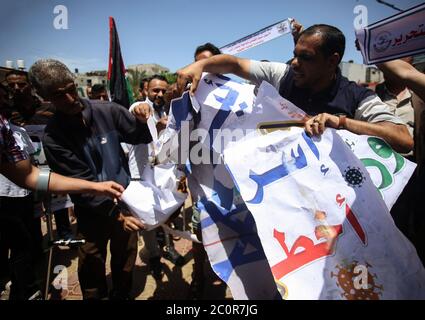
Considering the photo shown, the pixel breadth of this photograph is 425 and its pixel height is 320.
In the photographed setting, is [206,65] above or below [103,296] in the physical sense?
above

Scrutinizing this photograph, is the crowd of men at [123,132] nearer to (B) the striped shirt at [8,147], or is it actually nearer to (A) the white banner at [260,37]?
(B) the striped shirt at [8,147]

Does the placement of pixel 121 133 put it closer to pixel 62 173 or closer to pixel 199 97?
pixel 62 173

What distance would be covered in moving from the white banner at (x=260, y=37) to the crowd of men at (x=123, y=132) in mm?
1115

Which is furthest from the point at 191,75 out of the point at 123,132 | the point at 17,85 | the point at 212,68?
the point at 17,85

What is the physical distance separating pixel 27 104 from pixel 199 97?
2668 mm

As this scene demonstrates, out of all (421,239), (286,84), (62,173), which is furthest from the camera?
(62,173)

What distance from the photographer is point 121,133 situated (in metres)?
2.09

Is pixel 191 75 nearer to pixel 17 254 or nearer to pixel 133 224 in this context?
pixel 133 224

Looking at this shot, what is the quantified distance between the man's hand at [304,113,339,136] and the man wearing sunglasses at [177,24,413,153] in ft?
0.20

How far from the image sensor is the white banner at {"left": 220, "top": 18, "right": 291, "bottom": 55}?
10.2 ft

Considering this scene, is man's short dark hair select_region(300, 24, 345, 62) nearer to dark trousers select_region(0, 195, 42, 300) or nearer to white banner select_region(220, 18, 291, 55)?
white banner select_region(220, 18, 291, 55)

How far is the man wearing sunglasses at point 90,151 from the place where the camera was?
1695 millimetres

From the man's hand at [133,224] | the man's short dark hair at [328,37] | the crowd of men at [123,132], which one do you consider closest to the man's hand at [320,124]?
the crowd of men at [123,132]

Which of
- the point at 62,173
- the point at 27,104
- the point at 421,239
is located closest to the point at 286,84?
the point at 421,239
